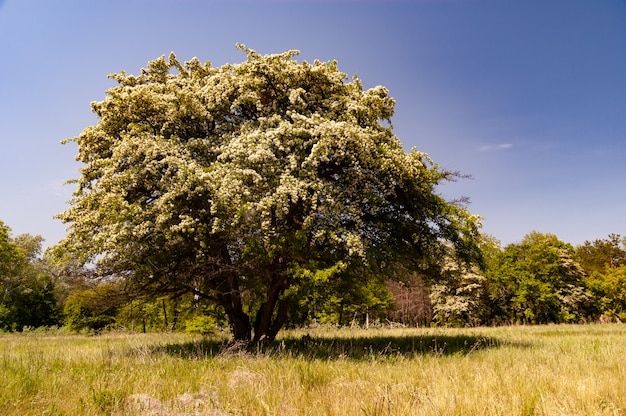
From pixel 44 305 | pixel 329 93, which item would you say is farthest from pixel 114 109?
pixel 44 305

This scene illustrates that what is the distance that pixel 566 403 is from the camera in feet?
19.9

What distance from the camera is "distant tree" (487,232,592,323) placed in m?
50.8

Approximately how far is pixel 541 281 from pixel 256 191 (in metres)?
54.6

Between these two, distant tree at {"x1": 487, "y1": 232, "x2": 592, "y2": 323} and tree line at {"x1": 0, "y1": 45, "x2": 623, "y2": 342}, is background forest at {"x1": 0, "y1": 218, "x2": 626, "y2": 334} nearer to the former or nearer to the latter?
distant tree at {"x1": 487, "y1": 232, "x2": 592, "y2": 323}

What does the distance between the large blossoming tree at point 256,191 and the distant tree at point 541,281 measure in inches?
1637

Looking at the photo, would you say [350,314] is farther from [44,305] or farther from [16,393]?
[16,393]

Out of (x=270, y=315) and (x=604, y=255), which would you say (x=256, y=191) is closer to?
(x=270, y=315)

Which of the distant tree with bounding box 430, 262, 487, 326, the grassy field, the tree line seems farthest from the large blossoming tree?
the distant tree with bounding box 430, 262, 487, 326

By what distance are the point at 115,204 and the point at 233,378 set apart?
760cm

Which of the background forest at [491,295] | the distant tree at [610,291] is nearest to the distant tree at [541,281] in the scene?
the background forest at [491,295]

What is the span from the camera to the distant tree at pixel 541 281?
5075cm

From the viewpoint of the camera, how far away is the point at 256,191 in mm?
13312

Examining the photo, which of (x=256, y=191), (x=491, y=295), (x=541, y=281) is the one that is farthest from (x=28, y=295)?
(x=541, y=281)

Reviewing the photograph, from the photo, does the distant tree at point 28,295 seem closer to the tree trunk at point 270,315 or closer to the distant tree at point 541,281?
the tree trunk at point 270,315
